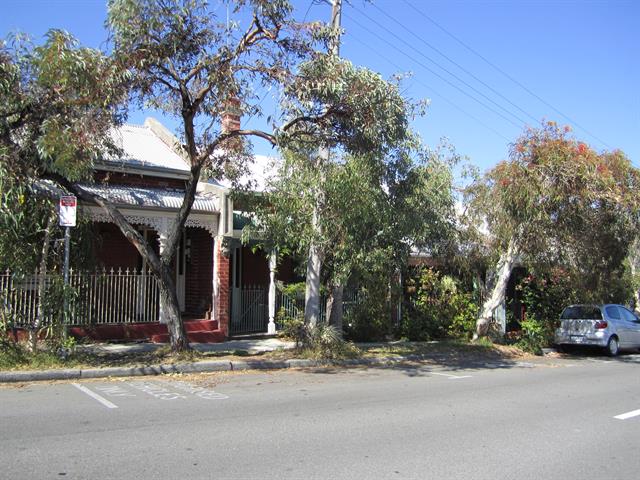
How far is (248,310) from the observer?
662 inches

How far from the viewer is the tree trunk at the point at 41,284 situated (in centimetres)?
1047

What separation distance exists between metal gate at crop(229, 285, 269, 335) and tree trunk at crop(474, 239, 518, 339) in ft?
20.8

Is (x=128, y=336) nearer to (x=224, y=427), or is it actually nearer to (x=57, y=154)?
(x=57, y=154)

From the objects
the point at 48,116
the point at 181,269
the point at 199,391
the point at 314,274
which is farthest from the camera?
the point at 181,269

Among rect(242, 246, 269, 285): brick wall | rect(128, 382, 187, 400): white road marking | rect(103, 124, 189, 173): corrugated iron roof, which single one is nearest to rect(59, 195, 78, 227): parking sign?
rect(128, 382, 187, 400): white road marking

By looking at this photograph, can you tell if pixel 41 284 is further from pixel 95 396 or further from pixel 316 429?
pixel 316 429

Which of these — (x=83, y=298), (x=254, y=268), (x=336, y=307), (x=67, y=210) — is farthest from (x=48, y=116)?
(x=254, y=268)

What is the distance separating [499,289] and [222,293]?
7.88 m

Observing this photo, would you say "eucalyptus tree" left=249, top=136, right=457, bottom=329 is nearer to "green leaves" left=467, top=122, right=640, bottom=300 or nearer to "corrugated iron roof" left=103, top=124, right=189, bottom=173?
"green leaves" left=467, top=122, right=640, bottom=300

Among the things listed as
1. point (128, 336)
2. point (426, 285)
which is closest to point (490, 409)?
point (128, 336)

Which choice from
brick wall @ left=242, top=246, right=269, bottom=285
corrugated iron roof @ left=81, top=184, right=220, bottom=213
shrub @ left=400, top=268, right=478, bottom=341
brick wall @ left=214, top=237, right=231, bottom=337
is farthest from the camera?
Result: brick wall @ left=242, top=246, right=269, bottom=285

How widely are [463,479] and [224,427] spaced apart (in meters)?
2.86

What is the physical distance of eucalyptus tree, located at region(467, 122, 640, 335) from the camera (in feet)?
47.3

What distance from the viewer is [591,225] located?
612 inches
